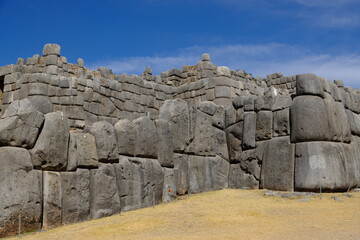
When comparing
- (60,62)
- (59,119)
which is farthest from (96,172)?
(60,62)

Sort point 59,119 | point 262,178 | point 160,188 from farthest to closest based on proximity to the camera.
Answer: point 262,178, point 160,188, point 59,119

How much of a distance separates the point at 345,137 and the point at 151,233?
6.29 metres

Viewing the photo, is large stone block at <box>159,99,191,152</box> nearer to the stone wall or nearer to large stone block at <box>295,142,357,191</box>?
the stone wall

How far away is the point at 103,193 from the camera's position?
7355 millimetres

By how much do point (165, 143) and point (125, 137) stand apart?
1.30 m

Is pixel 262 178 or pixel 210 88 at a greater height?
pixel 210 88

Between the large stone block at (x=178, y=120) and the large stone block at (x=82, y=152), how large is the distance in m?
2.57

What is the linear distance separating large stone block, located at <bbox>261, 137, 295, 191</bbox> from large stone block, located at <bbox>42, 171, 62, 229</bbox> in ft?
16.6

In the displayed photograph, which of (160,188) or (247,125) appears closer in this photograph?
(160,188)

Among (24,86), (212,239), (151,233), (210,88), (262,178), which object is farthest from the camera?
(210,88)

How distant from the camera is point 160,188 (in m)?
8.73

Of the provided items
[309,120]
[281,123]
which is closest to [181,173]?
[281,123]

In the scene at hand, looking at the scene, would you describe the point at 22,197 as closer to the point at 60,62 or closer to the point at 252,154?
the point at 252,154

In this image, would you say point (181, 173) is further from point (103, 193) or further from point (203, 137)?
point (103, 193)
